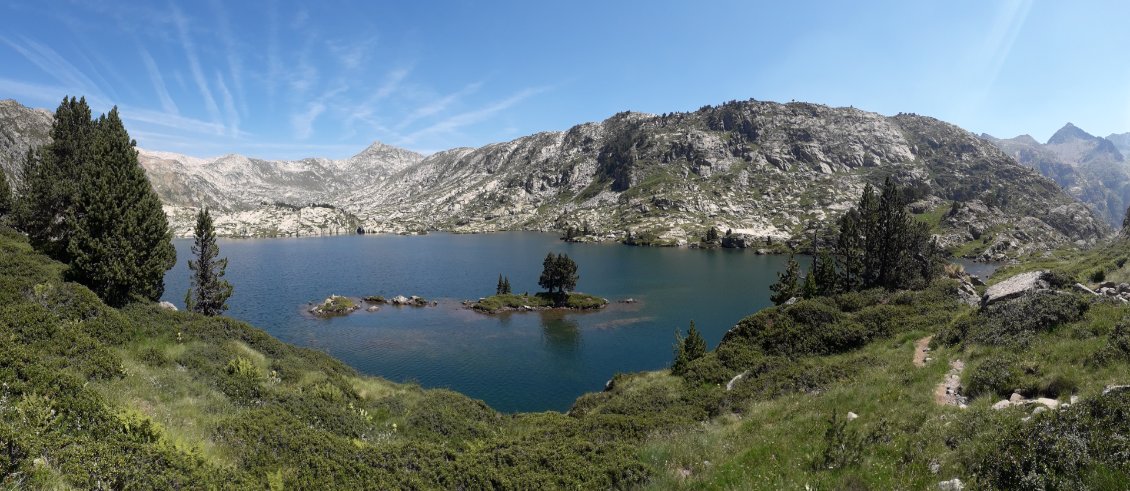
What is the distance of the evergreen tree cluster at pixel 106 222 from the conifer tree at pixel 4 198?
288 centimetres

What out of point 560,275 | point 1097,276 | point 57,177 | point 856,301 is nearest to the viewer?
point 1097,276

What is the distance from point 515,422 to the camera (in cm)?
3350

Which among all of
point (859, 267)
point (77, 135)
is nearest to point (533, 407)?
point (859, 267)

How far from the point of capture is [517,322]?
99.7m

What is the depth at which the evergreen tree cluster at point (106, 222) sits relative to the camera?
3469cm

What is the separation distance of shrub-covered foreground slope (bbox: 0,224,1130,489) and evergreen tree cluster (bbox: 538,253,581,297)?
82.3 m

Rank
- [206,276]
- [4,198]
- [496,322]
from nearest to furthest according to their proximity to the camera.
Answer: [4,198] → [206,276] → [496,322]

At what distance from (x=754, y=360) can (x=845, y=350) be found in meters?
7.16

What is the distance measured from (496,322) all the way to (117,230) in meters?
67.8

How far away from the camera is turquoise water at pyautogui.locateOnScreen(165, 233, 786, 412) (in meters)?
68.8

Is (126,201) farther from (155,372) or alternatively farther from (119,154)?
(155,372)

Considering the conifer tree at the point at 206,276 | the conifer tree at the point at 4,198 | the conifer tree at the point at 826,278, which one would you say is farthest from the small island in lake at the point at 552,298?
the conifer tree at the point at 4,198

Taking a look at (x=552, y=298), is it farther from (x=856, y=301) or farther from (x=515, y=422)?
(x=515, y=422)

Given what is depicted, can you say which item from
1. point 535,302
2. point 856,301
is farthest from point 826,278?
point 535,302
